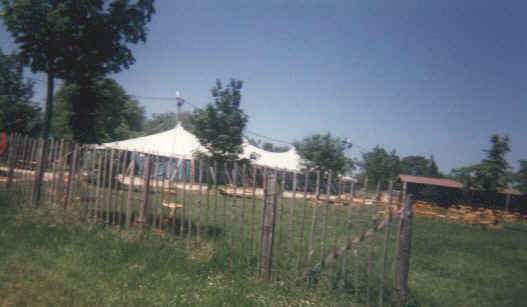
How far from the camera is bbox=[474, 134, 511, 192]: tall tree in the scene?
18578 millimetres

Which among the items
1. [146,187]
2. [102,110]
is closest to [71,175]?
[146,187]

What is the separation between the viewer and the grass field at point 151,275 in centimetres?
361

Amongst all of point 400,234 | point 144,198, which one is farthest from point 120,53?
point 400,234

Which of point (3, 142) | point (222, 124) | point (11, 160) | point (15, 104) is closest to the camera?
point (11, 160)

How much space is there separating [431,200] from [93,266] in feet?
104

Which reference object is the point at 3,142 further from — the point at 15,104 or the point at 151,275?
the point at 15,104

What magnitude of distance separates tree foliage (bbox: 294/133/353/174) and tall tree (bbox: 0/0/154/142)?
2050 centimetres

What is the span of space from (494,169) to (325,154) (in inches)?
495

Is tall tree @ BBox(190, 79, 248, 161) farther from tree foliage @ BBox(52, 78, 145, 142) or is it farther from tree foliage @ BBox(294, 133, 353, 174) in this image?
tree foliage @ BBox(294, 133, 353, 174)

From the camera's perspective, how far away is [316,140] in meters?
27.6

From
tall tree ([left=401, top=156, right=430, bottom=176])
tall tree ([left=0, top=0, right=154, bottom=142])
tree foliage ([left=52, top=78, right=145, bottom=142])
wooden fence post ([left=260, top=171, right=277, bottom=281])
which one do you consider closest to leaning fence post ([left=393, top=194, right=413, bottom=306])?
wooden fence post ([left=260, top=171, right=277, bottom=281])

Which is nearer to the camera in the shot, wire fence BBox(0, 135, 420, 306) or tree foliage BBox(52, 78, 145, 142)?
wire fence BBox(0, 135, 420, 306)

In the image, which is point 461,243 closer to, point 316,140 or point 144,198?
point 144,198

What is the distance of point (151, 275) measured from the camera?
13.5 feet
